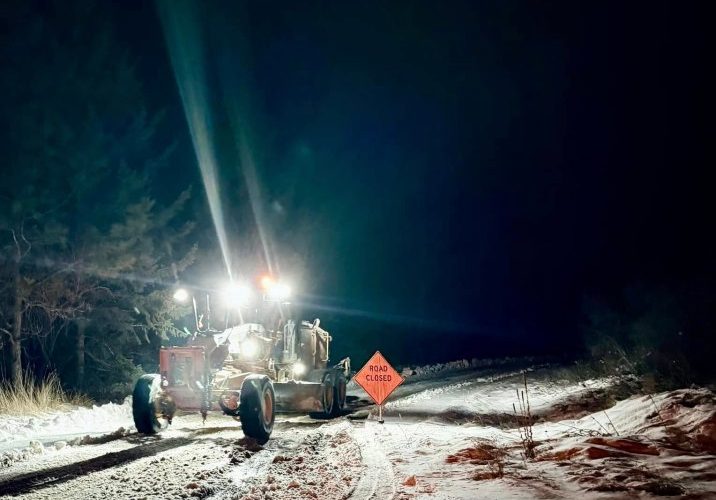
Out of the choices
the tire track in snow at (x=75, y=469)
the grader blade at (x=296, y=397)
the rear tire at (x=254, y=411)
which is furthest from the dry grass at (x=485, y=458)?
the grader blade at (x=296, y=397)

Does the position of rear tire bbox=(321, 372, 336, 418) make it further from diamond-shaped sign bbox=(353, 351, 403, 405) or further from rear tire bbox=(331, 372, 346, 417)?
diamond-shaped sign bbox=(353, 351, 403, 405)

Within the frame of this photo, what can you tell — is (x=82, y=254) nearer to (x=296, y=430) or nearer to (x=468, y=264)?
(x=296, y=430)

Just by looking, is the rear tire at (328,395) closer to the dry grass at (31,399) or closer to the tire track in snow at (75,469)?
the tire track in snow at (75,469)

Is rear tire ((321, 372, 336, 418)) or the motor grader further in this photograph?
rear tire ((321, 372, 336, 418))

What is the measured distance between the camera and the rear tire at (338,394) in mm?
15141

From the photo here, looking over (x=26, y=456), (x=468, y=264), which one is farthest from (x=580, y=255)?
(x=26, y=456)

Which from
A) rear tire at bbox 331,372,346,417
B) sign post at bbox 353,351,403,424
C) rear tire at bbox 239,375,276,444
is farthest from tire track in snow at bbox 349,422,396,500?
rear tire at bbox 331,372,346,417

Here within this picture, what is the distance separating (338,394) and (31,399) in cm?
746

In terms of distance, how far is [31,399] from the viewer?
14281 mm

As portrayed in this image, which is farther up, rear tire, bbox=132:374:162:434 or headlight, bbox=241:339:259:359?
headlight, bbox=241:339:259:359

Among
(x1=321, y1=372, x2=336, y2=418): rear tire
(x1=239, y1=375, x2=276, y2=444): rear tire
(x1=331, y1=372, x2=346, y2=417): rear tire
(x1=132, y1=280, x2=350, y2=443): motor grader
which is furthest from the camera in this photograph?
(x1=331, y1=372, x2=346, y2=417): rear tire

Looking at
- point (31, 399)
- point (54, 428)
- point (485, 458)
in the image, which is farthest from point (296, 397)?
point (31, 399)

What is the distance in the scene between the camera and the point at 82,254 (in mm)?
18234

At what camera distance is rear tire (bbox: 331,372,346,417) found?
1514 cm
